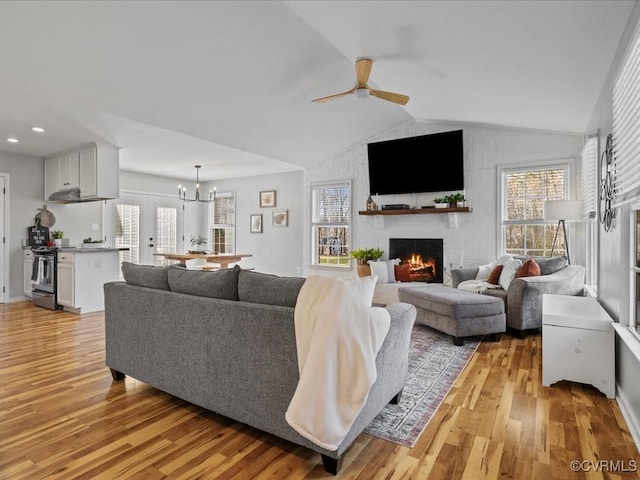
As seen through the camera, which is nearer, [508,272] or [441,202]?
[508,272]

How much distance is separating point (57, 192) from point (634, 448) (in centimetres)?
746

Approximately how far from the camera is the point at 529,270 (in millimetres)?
4074

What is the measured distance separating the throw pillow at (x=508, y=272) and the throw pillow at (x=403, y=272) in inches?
68.2

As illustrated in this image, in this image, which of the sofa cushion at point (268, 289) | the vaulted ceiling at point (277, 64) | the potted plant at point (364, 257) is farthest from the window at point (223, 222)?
the sofa cushion at point (268, 289)

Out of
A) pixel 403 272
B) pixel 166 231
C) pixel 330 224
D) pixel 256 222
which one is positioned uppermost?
pixel 256 222

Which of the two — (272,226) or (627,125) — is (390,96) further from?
(272,226)

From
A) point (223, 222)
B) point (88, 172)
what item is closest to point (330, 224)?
point (223, 222)

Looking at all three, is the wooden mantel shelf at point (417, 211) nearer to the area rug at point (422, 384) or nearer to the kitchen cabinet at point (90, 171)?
the area rug at point (422, 384)

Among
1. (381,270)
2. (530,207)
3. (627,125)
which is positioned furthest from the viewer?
(381,270)

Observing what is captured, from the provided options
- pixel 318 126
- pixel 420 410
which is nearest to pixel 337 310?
pixel 420 410

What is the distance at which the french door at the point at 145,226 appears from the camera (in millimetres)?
7469

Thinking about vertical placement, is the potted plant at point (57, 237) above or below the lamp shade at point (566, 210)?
below

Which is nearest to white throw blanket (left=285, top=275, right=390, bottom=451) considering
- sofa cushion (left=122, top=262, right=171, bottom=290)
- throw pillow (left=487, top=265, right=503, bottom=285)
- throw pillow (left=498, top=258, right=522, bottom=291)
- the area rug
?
the area rug

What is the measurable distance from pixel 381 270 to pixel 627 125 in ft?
12.9
